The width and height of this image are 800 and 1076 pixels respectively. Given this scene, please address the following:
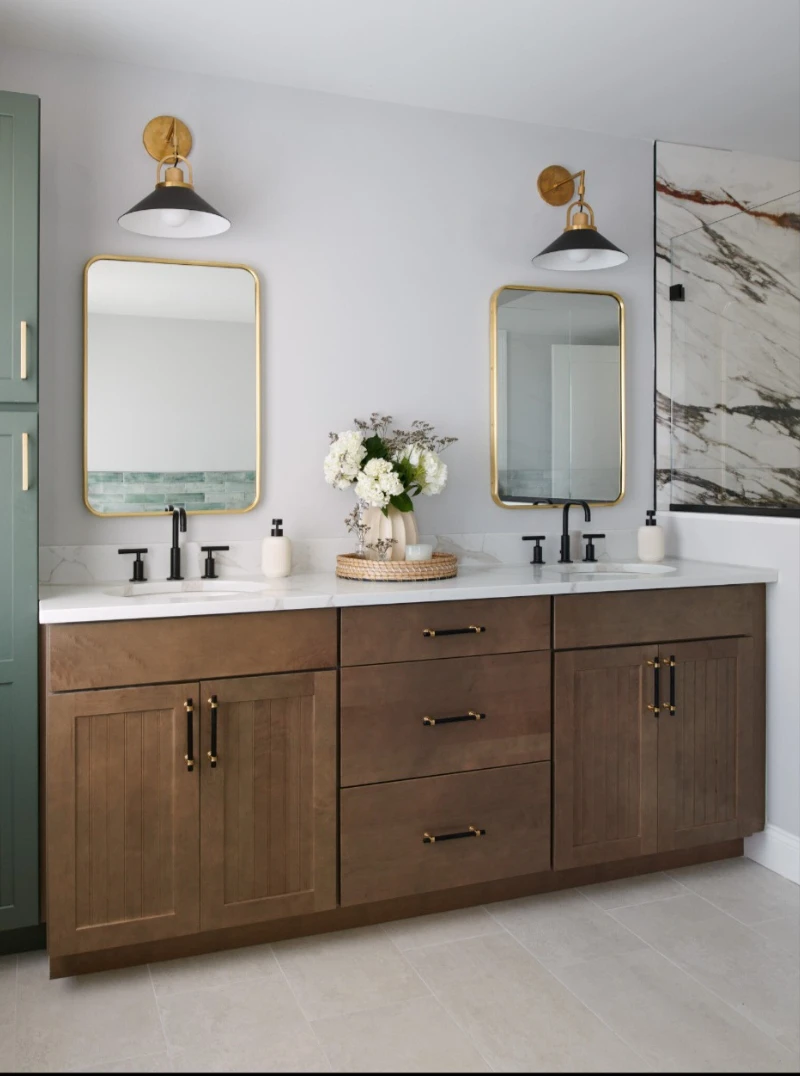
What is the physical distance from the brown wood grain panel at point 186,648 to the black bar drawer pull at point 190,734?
7cm

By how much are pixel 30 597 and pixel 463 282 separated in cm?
170

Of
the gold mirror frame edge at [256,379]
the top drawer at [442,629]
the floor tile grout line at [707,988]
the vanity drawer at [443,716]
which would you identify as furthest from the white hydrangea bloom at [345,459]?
the floor tile grout line at [707,988]

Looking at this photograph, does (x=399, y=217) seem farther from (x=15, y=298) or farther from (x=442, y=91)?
(x=15, y=298)

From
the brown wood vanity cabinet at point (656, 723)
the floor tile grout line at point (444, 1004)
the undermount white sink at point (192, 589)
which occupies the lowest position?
the floor tile grout line at point (444, 1004)

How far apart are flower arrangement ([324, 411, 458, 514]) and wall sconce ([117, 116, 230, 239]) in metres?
0.72

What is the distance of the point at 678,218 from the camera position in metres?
3.45

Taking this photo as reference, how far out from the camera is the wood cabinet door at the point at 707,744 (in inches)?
110

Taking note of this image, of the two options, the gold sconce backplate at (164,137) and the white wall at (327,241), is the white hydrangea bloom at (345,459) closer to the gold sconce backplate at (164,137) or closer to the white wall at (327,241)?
the white wall at (327,241)

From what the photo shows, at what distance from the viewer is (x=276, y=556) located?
9.05 ft

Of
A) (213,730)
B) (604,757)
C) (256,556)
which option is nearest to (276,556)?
(256,556)

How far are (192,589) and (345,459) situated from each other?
58cm

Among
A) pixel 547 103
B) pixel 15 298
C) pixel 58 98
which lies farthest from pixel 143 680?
pixel 547 103

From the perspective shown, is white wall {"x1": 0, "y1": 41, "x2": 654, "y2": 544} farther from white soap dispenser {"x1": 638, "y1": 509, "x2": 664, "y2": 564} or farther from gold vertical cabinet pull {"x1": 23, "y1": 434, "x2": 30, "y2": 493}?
gold vertical cabinet pull {"x1": 23, "y1": 434, "x2": 30, "y2": 493}

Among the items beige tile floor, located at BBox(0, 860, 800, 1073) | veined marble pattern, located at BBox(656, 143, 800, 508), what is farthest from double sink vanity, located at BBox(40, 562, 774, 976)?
veined marble pattern, located at BBox(656, 143, 800, 508)
